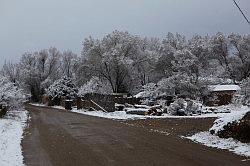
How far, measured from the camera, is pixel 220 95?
61.6 meters

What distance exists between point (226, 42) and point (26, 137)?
63250mm

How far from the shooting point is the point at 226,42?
76.7 meters

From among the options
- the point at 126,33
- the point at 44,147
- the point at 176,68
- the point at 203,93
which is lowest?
the point at 44,147

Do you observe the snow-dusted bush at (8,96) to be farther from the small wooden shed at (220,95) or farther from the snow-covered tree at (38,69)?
→ the snow-covered tree at (38,69)

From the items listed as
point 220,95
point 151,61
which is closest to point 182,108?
point 220,95

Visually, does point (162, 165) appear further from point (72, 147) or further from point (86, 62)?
point (86, 62)

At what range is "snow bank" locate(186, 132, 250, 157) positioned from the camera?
13.7 meters

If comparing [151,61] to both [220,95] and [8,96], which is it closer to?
[220,95]

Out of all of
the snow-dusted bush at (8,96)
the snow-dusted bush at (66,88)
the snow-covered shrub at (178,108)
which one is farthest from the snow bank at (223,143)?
the snow-dusted bush at (66,88)

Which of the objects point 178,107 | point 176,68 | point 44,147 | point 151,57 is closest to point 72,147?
point 44,147

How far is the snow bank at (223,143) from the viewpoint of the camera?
1365 cm

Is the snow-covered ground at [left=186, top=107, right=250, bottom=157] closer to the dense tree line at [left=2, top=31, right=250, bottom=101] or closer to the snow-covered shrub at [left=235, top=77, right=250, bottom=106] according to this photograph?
the snow-covered shrub at [left=235, top=77, right=250, bottom=106]

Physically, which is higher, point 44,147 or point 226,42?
point 226,42

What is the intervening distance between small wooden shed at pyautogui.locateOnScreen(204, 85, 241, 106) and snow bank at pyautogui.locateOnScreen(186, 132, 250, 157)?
33.0 meters
